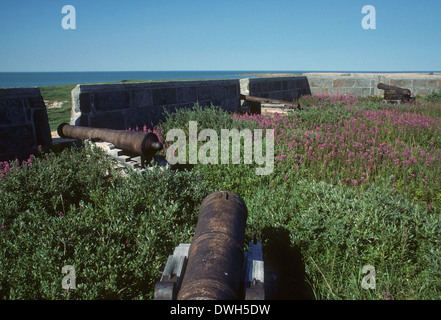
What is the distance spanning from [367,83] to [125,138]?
47.6ft

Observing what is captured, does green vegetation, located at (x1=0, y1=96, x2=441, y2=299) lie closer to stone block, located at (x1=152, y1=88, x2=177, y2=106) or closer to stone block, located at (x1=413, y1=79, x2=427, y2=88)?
stone block, located at (x1=152, y1=88, x2=177, y2=106)

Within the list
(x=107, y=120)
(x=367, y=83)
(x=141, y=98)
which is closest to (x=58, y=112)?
(x=141, y=98)

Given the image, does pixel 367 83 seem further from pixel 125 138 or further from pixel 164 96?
pixel 125 138

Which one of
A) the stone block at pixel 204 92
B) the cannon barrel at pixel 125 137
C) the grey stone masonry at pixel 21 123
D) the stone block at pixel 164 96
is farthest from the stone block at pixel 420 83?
the grey stone masonry at pixel 21 123

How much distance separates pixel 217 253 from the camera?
2203 mm

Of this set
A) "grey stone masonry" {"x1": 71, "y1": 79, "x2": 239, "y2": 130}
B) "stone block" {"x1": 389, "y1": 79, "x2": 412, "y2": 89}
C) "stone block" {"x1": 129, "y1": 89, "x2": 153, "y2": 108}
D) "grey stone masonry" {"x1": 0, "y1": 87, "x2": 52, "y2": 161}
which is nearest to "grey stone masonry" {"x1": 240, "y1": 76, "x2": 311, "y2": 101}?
"grey stone masonry" {"x1": 71, "y1": 79, "x2": 239, "y2": 130}

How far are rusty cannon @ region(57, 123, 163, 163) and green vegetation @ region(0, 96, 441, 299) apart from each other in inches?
16.5

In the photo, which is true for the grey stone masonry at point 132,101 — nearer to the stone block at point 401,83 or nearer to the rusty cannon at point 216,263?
the rusty cannon at point 216,263

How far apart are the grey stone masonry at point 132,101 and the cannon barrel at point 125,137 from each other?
49cm

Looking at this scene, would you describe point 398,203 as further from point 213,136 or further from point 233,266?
point 213,136

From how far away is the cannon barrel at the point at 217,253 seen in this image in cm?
195

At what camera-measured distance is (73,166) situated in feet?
17.5

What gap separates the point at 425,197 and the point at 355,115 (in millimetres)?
5221

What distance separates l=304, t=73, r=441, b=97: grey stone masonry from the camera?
1514 cm
